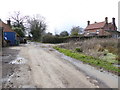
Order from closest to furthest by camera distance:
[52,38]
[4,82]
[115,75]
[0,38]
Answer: [4,82]
[115,75]
[0,38]
[52,38]

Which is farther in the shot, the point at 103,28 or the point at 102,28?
the point at 102,28

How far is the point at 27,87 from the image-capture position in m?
5.22

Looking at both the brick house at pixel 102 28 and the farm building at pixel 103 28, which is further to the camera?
the brick house at pixel 102 28

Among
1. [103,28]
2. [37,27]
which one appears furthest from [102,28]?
[37,27]

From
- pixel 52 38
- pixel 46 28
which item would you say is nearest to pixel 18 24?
pixel 46 28

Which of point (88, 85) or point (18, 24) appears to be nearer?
point (88, 85)

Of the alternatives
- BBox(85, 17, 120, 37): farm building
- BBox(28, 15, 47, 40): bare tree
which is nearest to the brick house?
BBox(85, 17, 120, 37): farm building

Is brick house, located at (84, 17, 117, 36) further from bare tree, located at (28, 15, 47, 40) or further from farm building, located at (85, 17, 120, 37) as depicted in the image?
bare tree, located at (28, 15, 47, 40)

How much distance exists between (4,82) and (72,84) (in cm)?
297

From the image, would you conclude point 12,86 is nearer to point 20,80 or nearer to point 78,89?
point 20,80

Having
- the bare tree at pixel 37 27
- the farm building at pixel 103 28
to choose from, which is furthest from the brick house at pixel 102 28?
the bare tree at pixel 37 27

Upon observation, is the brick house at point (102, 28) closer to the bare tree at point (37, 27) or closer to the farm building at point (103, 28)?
the farm building at point (103, 28)

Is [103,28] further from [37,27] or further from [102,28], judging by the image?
[37,27]

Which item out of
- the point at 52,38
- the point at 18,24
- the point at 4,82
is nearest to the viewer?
the point at 4,82
